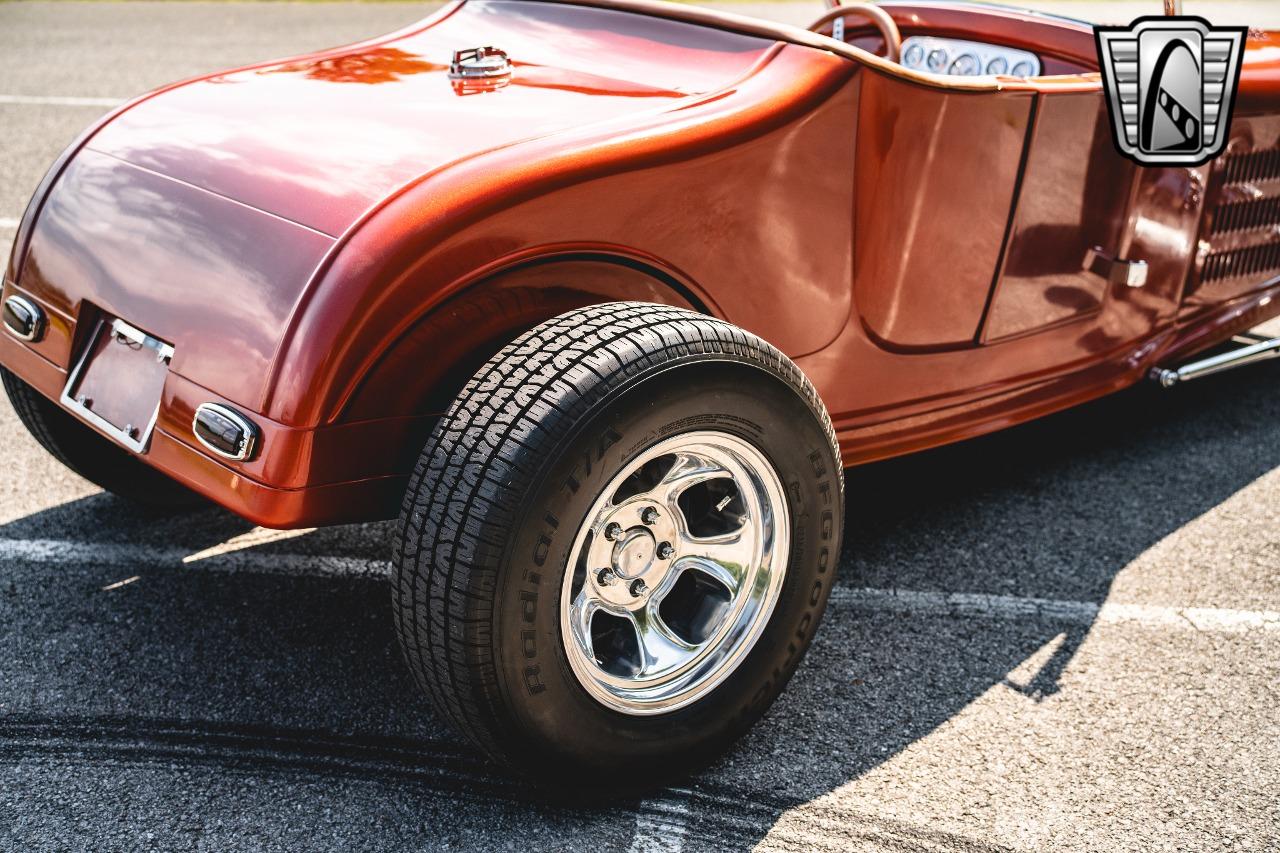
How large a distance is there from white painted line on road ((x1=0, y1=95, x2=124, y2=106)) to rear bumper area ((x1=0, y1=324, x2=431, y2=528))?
626 cm

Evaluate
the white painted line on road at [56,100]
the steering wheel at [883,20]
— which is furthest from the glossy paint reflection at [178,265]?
the white painted line on road at [56,100]

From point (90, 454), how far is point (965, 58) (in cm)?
261

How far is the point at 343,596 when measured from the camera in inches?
110

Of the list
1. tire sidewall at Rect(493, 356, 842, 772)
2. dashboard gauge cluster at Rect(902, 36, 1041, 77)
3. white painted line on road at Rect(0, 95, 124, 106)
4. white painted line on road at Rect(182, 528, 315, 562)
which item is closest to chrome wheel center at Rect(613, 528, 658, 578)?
tire sidewall at Rect(493, 356, 842, 772)

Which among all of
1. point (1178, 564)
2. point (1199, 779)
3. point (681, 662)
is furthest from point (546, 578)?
point (1178, 564)

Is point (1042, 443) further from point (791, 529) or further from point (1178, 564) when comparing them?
point (791, 529)

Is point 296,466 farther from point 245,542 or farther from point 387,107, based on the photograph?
point 245,542

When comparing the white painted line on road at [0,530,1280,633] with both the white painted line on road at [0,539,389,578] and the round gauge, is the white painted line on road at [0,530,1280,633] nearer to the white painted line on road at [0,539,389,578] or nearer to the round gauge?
the white painted line on road at [0,539,389,578]

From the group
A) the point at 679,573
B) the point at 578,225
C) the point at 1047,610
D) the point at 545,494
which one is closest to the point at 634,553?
the point at 679,573

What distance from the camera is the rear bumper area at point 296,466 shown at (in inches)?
79.5

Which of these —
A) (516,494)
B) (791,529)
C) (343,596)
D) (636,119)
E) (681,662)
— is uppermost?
(636,119)

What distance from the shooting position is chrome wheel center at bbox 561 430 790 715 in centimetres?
215

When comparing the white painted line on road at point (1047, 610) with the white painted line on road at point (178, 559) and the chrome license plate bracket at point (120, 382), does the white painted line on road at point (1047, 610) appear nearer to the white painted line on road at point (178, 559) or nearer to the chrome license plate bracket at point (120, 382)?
the white painted line on road at point (178, 559)

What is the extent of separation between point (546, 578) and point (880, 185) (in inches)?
47.0
